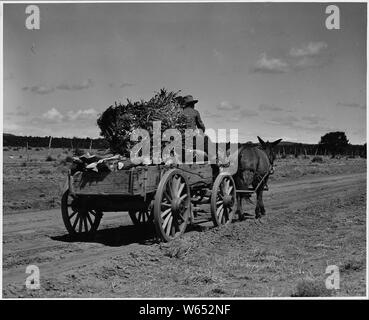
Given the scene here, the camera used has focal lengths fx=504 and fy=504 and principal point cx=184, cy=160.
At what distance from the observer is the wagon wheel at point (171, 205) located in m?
8.18

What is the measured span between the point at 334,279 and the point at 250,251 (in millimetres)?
2152

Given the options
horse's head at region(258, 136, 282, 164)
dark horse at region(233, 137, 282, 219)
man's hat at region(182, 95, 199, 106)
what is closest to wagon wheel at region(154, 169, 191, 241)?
man's hat at region(182, 95, 199, 106)

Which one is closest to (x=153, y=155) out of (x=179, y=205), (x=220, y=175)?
(x=179, y=205)

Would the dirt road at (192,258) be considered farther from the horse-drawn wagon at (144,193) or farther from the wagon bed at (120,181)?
the wagon bed at (120,181)

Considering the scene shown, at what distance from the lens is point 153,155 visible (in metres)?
8.80

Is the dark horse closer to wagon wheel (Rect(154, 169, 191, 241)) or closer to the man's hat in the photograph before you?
the man's hat

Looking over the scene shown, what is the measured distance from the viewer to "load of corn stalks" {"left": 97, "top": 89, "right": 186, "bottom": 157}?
8.84m

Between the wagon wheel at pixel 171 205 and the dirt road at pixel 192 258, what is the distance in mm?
257

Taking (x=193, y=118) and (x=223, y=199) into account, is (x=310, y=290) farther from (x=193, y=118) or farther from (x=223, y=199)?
(x=193, y=118)

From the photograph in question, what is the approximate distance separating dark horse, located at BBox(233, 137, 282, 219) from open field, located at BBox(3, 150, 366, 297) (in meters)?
0.55

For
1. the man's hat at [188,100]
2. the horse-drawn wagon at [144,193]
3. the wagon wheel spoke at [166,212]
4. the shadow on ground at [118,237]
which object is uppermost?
the man's hat at [188,100]

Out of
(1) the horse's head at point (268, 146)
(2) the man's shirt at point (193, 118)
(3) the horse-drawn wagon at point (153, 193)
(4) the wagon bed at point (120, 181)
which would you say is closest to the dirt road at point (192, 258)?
(3) the horse-drawn wagon at point (153, 193)

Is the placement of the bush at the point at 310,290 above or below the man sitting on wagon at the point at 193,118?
below
